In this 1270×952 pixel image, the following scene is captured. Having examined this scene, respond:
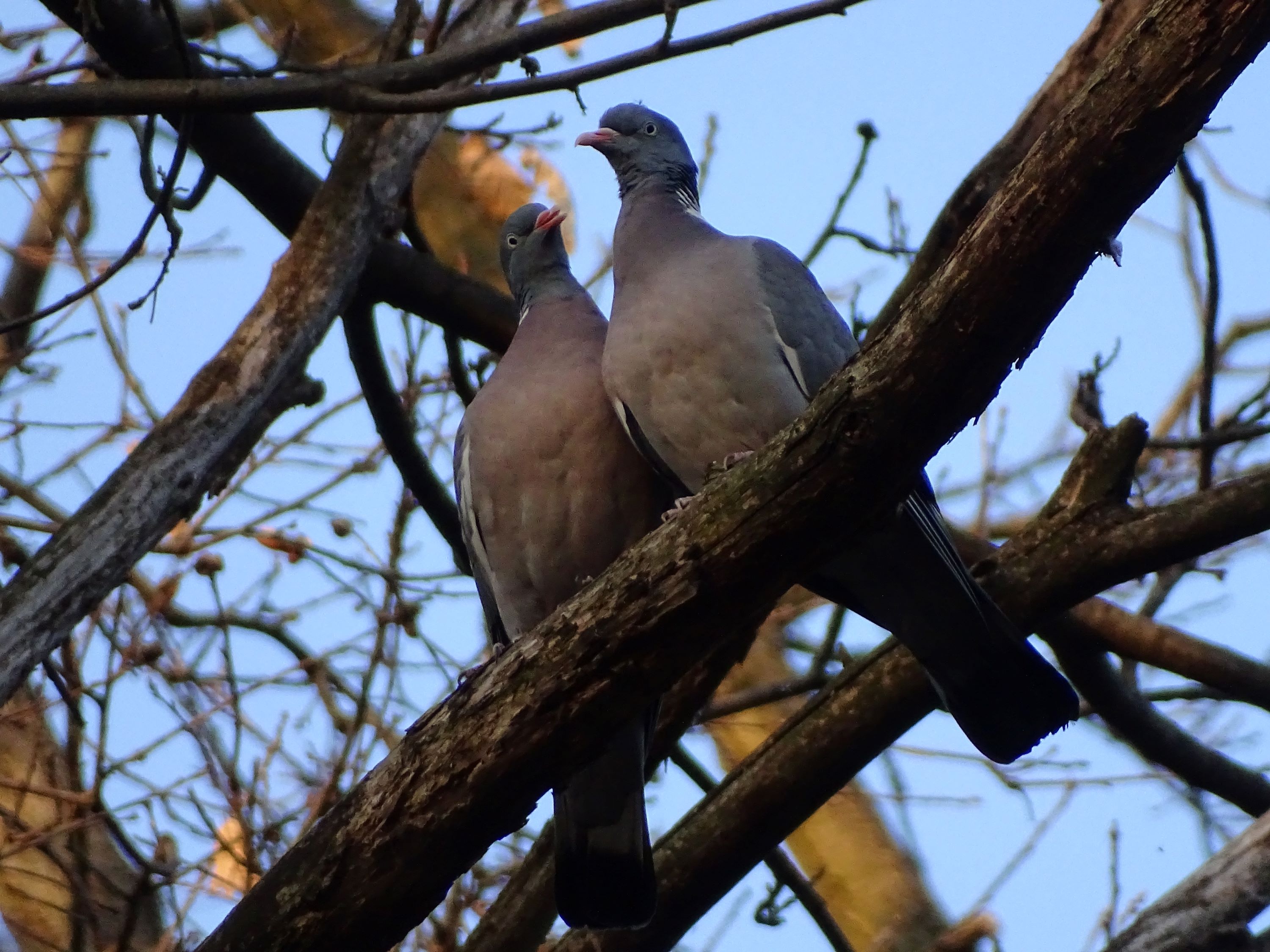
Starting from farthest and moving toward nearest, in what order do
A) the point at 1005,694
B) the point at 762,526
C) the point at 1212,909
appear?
the point at 1005,694
the point at 1212,909
the point at 762,526

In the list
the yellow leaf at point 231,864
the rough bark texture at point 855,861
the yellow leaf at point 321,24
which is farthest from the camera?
the yellow leaf at point 321,24

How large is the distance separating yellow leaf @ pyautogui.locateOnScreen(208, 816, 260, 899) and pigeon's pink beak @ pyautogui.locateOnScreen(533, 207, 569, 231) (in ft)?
7.50

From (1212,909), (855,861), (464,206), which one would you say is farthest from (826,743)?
(464,206)

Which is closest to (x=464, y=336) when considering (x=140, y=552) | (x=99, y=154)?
(x=99, y=154)

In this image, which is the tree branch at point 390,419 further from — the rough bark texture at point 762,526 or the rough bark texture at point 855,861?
the rough bark texture at point 762,526

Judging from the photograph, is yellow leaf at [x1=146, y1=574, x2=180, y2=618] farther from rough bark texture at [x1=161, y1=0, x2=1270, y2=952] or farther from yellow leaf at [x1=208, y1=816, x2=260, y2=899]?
rough bark texture at [x1=161, y1=0, x2=1270, y2=952]

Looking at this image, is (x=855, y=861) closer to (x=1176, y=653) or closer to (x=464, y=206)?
(x=1176, y=653)

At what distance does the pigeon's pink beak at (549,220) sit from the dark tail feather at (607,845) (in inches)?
74.3

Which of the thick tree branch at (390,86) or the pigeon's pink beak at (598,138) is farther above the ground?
the pigeon's pink beak at (598,138)

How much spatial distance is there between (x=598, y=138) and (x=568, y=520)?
61.9 inches

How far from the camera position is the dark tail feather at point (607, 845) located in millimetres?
3992

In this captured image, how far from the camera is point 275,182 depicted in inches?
207

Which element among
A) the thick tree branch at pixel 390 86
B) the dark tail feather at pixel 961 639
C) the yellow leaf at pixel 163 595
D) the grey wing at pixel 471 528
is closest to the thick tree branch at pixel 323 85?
the thick tree branch at pixel 390 86

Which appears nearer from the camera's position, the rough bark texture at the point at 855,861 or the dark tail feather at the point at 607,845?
the dark tail feather at the point at 607,845
